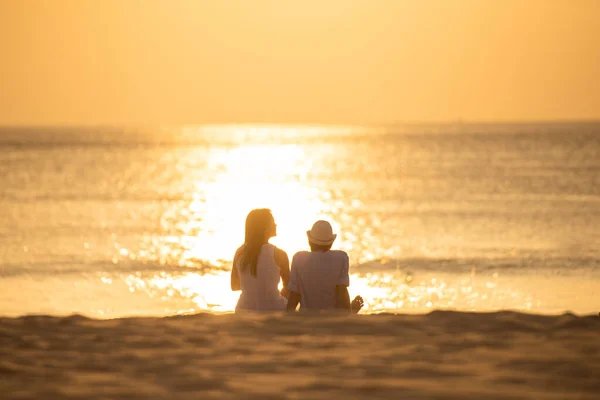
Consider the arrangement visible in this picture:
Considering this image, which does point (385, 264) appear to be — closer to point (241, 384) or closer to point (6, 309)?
point (6, 309)

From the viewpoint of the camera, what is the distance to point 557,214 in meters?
37.1

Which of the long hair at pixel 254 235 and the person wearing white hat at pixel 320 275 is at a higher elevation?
the long hair at pixel 254 235

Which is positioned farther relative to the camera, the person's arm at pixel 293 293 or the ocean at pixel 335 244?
the ocean at pixel 335 244

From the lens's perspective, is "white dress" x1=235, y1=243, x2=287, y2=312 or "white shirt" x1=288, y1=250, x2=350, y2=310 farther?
"white dress" x1=235, y1=243, x2=287, y2=312

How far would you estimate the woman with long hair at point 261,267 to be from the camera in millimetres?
9508

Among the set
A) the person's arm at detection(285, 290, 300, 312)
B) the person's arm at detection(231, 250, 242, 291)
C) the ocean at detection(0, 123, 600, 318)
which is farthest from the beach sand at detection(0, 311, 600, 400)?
the ocean at detection(0, 123, 600, 318)

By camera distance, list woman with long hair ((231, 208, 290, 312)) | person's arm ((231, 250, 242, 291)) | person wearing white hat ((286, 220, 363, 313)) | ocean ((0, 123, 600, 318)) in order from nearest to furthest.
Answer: person wearing white hat ((286, 220, 363, 313)) < woman with long hair ((231, 208, 290, 312)) < person's arm ((231, 250, 242, 291)) < ocean ((0, 123, 600, 318))

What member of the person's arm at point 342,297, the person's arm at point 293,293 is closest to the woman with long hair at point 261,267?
the person's arm at point 293,293

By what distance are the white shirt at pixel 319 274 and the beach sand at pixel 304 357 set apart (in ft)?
2.15

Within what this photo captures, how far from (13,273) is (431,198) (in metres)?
30.1

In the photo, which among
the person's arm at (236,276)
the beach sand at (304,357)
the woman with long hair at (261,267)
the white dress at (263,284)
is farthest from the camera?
the person's arm at (236,276)

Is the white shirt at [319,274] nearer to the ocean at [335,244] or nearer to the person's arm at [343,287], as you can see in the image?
the person's arm at [343,287]

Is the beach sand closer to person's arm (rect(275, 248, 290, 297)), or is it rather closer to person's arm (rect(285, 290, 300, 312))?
person's arm (rect(285, 290, 300, 312))

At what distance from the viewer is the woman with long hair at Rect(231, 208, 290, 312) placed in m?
9.51
